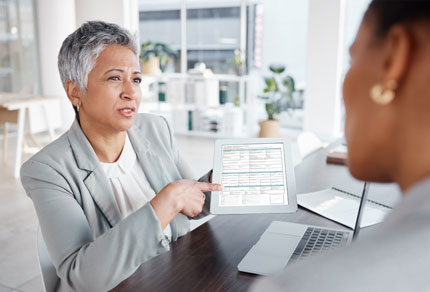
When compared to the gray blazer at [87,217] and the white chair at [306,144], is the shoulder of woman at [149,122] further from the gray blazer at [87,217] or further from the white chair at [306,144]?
the white chair at [306,144]

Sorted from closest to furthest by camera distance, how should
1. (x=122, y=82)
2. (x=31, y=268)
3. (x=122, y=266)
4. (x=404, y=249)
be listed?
(x=404, y=249) < (x=122, y=266) < (x=122, y=82) < (x=31, y=268)

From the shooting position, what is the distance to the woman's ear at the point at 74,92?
149 centimetres

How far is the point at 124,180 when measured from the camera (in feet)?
5.02

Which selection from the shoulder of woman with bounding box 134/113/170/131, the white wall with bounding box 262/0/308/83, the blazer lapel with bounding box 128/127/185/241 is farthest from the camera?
the white wall with bounding box 262/0/308/83

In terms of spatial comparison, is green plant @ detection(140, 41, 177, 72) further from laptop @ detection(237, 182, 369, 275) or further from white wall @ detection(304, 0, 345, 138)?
laptop @ detection(237, 182, 369, 275)

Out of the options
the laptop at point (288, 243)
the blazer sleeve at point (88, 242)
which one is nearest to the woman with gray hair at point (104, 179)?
the blazer sleeve at point (88, 242)

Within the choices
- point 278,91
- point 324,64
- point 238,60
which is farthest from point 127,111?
point 238,60

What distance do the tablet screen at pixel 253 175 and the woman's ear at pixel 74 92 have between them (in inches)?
21.9

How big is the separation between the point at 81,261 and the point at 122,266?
0.12m

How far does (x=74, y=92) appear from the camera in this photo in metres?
1.51

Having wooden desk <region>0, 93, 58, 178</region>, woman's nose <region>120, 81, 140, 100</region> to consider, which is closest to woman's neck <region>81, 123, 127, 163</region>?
woman's nose <region>120, 81, 140, 100</region>

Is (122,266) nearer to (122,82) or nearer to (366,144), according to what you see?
(122,82)

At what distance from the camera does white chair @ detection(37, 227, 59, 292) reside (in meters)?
1.35

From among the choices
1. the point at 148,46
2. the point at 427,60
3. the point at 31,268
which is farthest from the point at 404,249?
the point at 148,46
